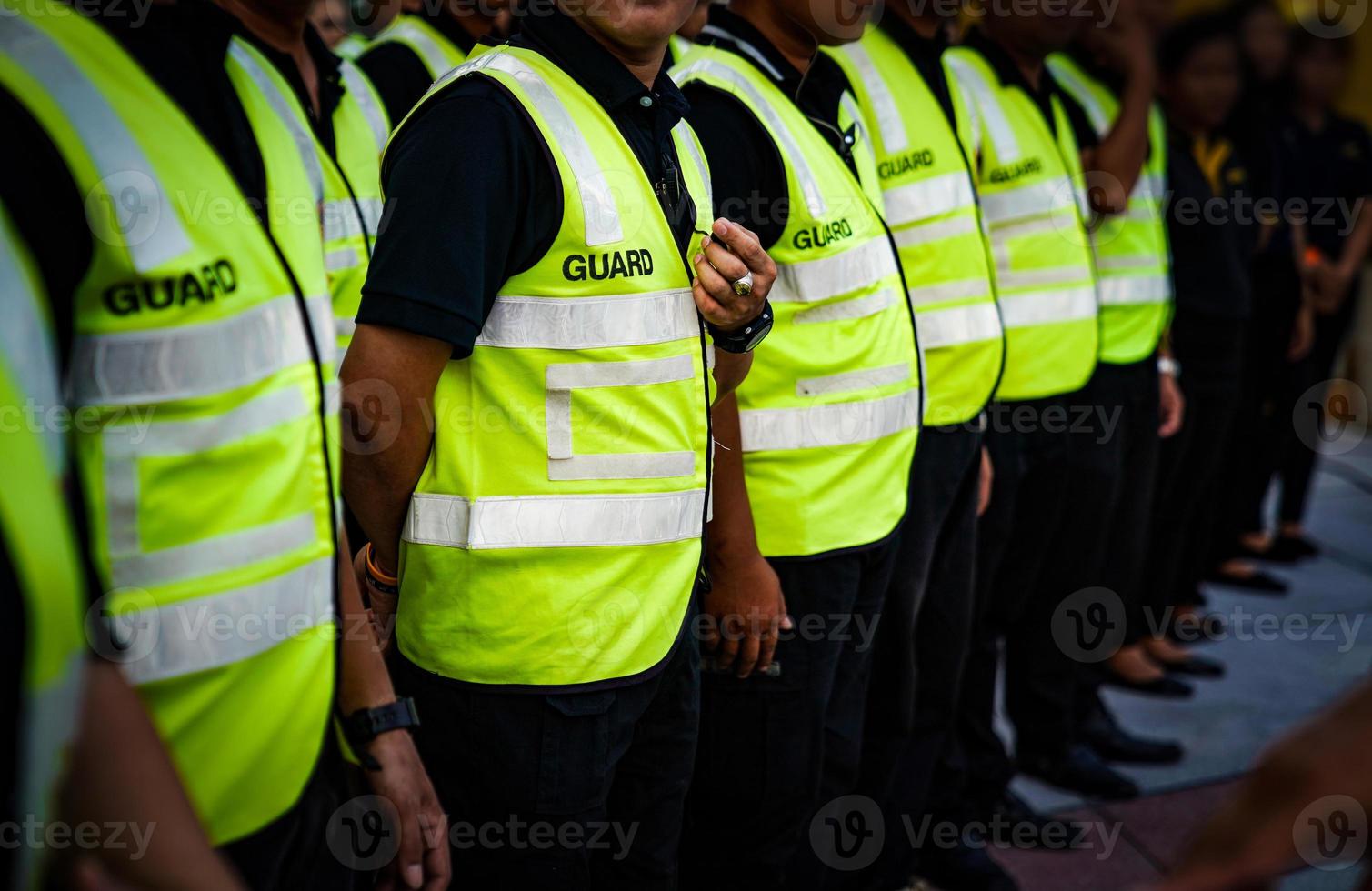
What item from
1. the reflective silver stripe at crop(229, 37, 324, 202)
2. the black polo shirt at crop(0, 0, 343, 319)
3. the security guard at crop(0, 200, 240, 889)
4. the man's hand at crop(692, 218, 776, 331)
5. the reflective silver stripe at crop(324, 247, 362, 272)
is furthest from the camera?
the reflective silver stripe at crop(324, 247, 362, 272)

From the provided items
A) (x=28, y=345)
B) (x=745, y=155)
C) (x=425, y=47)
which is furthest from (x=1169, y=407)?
(x=28, y=345)

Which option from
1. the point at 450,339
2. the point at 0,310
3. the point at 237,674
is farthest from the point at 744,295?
the point at 0,310

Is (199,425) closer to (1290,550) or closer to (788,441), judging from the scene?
(788,441)

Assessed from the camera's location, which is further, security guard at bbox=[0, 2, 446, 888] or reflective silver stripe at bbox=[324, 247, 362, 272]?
reflective silver stripe at bbox=[324, 247, 362, 272]

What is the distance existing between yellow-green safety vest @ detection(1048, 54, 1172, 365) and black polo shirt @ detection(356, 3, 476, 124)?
5.91 ft

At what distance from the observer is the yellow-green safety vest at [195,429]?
1108 millimetres

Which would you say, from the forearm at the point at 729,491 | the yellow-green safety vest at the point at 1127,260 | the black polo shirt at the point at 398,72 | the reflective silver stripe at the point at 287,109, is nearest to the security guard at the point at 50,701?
the reflective silver stripe at the point at 287,109

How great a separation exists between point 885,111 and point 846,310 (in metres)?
0.70

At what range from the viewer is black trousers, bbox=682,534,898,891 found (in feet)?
7.52

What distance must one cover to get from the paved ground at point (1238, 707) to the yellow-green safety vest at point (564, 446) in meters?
1.93

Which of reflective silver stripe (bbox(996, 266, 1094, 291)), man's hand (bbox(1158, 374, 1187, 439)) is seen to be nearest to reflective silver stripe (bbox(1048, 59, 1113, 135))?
reflective silver stripe (bbox(996, 266, 1094, 291))

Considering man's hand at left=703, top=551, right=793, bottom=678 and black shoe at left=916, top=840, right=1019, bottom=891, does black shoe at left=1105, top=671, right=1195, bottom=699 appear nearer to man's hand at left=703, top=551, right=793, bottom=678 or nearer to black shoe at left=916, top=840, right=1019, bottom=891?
black shoe at left=916, top=840, right=1019, bottom=891

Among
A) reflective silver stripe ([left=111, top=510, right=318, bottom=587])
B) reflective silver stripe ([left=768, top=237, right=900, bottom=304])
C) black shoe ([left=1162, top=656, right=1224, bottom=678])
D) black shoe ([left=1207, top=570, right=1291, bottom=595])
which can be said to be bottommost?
black shoe ([left=1162, top=656, right=1224, bottom=678])

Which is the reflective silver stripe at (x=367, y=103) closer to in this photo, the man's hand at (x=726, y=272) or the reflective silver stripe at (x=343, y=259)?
the reflective silver stripe at (x=343, y=259)
